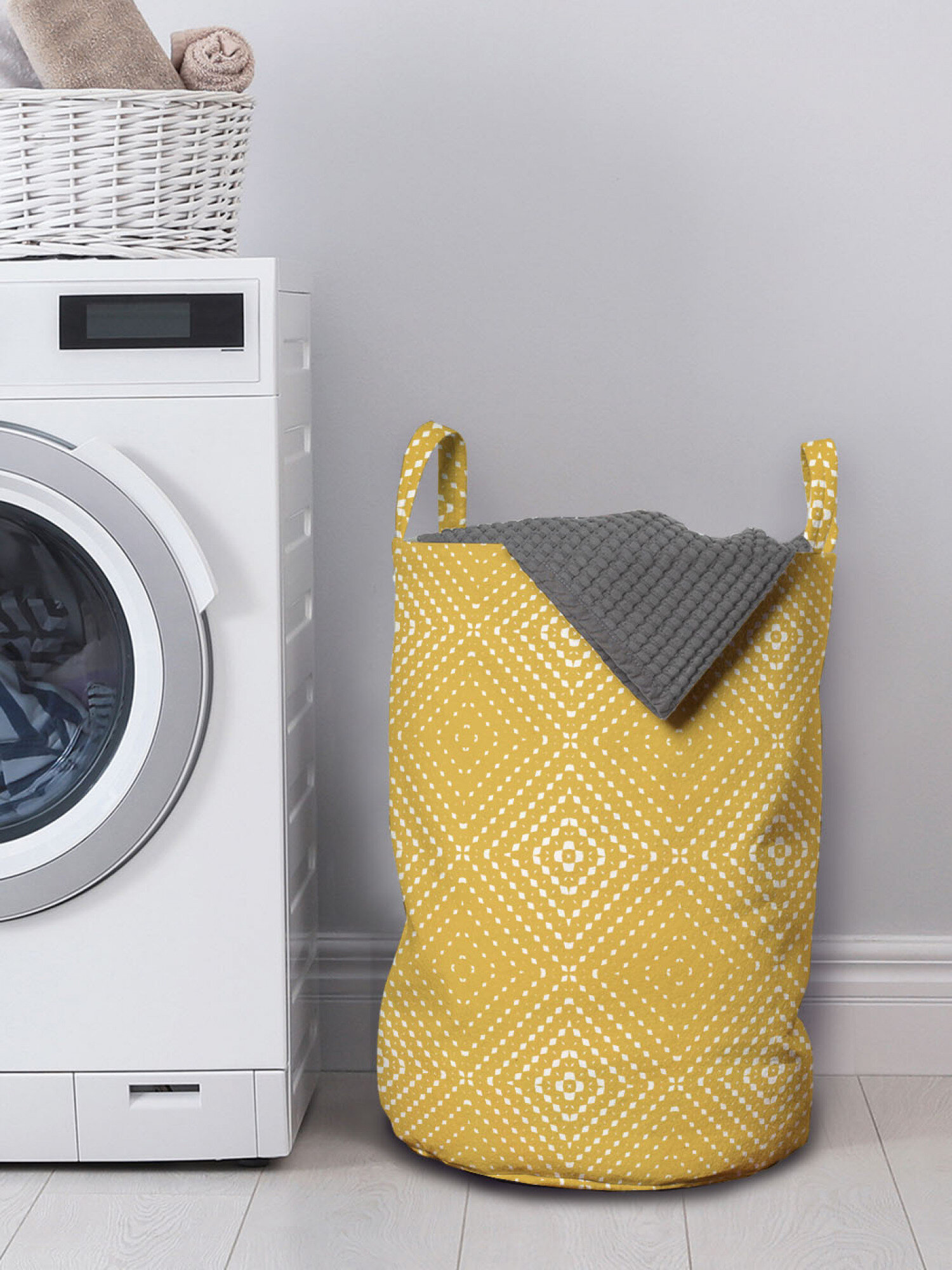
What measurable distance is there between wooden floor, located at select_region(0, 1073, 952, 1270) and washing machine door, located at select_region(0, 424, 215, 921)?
306 mm

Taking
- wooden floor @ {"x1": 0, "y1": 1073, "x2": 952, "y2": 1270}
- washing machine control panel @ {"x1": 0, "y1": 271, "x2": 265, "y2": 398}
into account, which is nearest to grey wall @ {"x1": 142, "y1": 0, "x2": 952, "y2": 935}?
washing machine control panel @ {"x1": 0, "y1": 271, "x2": 265, "y2": 398}

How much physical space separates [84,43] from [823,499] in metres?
0.86

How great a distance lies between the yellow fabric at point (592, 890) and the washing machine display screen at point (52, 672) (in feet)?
0.99

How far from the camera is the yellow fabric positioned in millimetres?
1339

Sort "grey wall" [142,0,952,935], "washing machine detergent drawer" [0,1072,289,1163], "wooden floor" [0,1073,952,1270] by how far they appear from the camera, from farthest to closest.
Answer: "grey wall" [142,0,952,935] → "washing machine detergent drawer" [0,1072,289,1163] → "wooden floor" [0,1073,952,1270]

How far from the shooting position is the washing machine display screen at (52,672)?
1.36m

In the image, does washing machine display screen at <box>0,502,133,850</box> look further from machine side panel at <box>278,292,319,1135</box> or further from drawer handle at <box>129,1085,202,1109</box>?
drawer handle at <box>129,1085,202,1109</box>

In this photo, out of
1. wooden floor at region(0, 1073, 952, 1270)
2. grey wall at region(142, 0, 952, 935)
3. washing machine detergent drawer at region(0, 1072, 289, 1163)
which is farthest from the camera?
grey wall at region(142, 0, 952, 935)

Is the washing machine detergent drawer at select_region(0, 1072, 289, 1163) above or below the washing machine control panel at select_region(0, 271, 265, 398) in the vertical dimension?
below

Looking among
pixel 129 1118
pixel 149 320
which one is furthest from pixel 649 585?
pixel 129 1118

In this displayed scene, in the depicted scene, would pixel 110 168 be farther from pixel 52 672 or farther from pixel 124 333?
pixel 52 672

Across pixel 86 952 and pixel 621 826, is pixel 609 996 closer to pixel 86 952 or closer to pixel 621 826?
pixel 621 826

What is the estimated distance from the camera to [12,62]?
1366 mm

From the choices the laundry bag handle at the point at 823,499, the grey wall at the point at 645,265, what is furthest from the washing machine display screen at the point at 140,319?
the laundry bag handle at the point at 823,499
